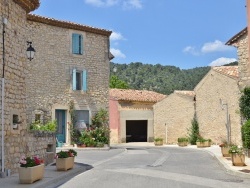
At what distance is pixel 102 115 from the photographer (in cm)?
2612

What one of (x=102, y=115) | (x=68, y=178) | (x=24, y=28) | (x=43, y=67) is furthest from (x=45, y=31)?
(x=68, y=178)

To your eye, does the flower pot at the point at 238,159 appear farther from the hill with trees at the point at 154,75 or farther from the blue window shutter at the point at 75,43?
the hill with trees at the point at 154,75

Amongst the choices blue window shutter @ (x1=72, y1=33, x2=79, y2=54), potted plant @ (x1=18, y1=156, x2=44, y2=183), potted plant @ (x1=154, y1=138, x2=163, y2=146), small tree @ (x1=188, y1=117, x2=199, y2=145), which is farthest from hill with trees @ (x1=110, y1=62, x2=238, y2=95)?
potted plant @ (x1=18, y1=156, x2=44, y2=183)

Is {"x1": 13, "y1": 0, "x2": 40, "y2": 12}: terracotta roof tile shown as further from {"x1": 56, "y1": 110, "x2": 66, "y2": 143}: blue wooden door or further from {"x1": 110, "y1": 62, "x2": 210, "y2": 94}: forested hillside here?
{"x1": 110, "y1": 62, "x2": 210, "y2": 94}: forested hillside

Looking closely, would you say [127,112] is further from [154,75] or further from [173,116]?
[154,75]

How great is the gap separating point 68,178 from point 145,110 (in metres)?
25.8

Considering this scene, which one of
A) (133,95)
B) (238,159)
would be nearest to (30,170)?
(238,159)

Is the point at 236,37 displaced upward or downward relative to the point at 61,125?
upward

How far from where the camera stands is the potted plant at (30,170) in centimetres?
960

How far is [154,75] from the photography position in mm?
82938

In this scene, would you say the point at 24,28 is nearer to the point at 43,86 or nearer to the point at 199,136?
the point at 43,86

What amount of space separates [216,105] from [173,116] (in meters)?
5.70

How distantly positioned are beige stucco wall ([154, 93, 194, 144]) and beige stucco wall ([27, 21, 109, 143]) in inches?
335

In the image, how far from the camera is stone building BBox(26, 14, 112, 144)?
79.1 feet
